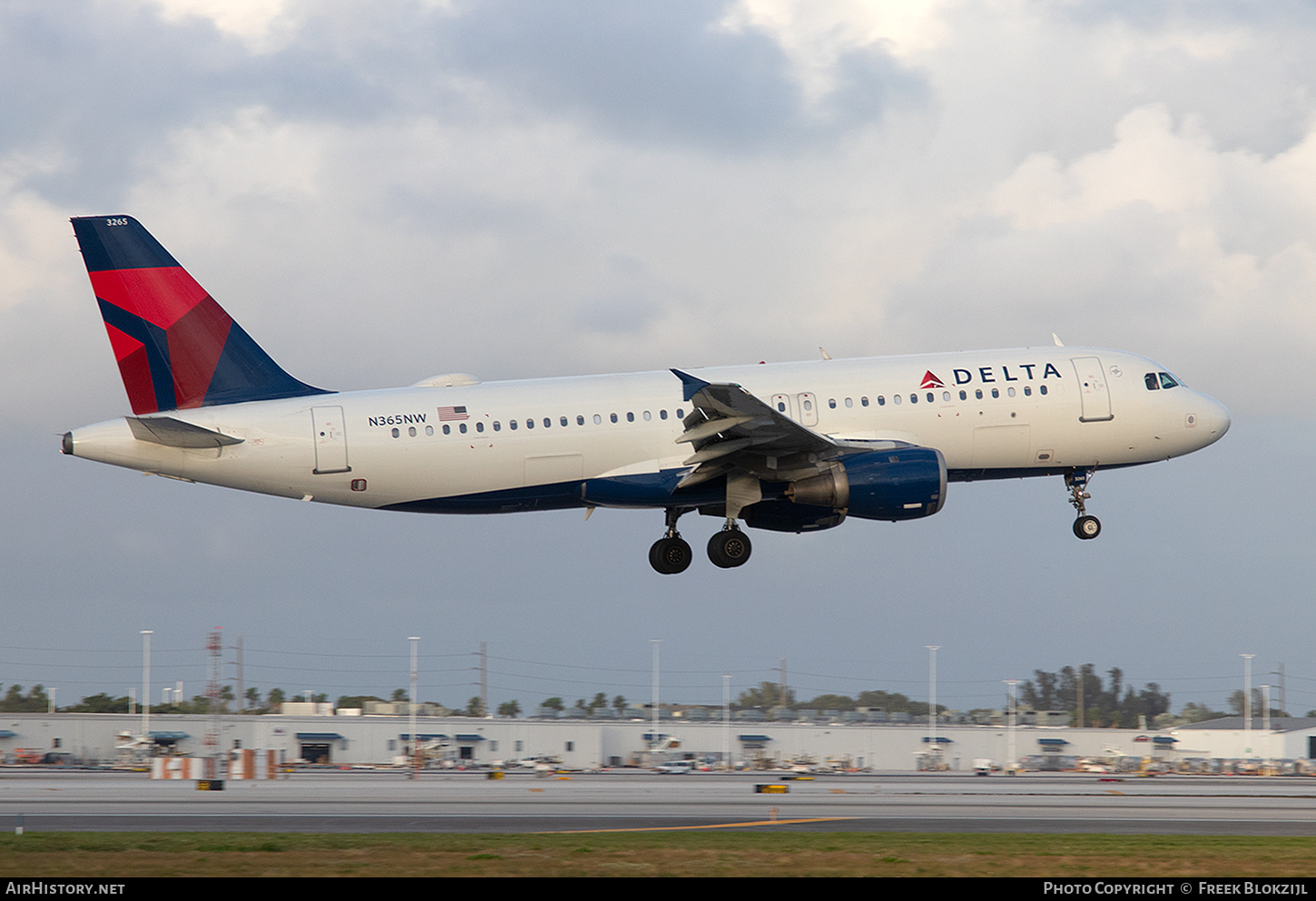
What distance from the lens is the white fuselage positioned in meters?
36.6

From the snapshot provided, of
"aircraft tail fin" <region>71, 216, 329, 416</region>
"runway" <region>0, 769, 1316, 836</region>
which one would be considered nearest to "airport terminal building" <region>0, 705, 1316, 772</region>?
"runway" <region>0, 769, 1316, 836</region>

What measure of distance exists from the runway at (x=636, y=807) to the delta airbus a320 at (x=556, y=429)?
25.8 feet

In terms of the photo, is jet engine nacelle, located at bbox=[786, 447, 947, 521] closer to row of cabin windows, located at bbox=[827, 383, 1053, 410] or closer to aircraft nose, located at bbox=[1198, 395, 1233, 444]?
row of cabin windows, located at bbox=[827, 383, 1053, 410]

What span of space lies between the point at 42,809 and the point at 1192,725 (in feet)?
329

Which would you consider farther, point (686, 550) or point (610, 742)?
point (610, 742)

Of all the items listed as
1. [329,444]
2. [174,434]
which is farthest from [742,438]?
[174,434]

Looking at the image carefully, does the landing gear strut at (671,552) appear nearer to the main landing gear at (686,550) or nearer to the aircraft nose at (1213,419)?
the main landing gear at (686,550)

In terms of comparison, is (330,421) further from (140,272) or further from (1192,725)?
(1192,725)

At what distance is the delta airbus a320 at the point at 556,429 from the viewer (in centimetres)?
3647

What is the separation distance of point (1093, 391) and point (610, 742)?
6153 centimetres

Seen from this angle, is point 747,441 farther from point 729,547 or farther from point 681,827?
point 681,827

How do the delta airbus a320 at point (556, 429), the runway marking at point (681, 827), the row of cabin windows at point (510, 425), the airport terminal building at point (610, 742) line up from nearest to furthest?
the runway marking at point (681, 827) → the delta airbus a320 at point (556, 429) → the row of cabin windows at point (510, 425) → the airport terminal building at point (610, 742)

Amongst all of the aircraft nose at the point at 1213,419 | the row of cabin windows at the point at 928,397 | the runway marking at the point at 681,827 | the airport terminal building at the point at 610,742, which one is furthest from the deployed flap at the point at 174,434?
the airport terminal building at the point at 610,742

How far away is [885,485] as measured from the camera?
36.6 m
